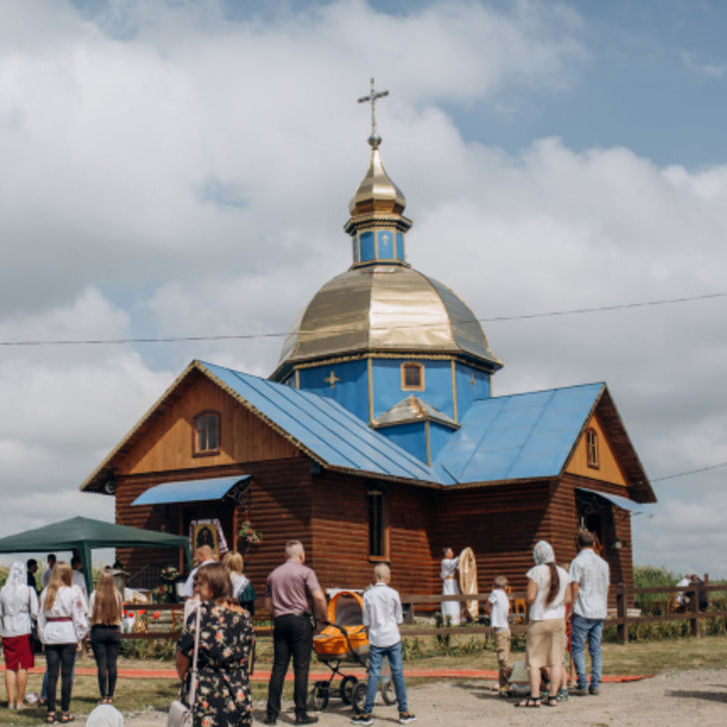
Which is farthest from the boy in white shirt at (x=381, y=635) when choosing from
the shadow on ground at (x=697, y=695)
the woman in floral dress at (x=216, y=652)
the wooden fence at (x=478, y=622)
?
the wooden fence at (x=478, y=622)

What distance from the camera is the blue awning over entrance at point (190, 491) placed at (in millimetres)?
22641

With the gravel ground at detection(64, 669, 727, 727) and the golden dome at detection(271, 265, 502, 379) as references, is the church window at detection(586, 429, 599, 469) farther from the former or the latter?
the gravel ground at detection(64, 669, 727, 727)

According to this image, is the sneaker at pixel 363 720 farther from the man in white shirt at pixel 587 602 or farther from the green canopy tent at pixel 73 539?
the green canopy tent at pixel 73 539

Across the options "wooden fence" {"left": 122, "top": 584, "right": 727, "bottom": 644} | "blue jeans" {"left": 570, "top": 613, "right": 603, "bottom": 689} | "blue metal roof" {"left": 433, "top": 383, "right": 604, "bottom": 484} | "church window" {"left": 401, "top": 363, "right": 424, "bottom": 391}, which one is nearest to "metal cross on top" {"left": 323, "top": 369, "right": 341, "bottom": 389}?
"church window" {"left": 401, "top": 363, "right": 424, "bottom": 391}

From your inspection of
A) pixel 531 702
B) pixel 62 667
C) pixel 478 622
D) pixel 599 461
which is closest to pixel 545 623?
pixel 531 702

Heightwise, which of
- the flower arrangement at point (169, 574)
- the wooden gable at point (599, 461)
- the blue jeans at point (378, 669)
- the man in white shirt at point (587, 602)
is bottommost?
the blue jeans at point (378, 669)

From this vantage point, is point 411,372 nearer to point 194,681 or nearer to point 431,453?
point 431,453

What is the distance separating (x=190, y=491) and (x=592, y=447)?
10526mm

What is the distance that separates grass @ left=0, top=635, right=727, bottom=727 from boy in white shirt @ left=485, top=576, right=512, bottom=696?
1594 millimetres

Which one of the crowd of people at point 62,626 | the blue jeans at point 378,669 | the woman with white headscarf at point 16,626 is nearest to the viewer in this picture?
the blue jeans at point 378,669

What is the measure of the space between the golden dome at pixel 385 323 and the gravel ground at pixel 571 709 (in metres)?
16.4

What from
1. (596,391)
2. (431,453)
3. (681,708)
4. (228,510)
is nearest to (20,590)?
(681,708)

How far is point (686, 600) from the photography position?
25.5 meters

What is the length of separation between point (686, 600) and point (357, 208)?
15.4 metres
